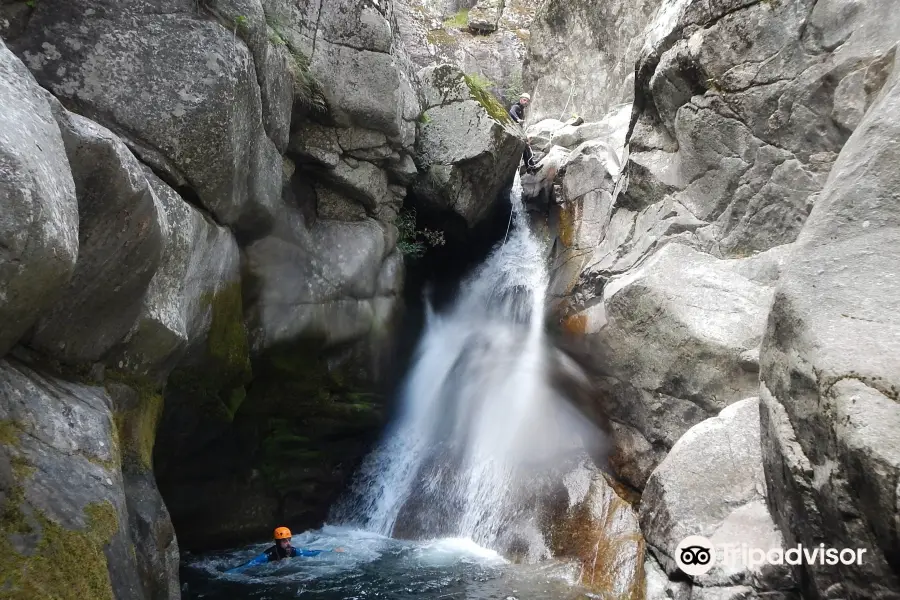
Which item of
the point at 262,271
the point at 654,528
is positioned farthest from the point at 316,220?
the point at 654,528

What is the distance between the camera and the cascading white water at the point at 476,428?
9.73 metres

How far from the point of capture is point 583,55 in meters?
21.2

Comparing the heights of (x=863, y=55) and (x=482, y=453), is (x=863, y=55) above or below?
above

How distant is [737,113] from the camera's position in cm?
879

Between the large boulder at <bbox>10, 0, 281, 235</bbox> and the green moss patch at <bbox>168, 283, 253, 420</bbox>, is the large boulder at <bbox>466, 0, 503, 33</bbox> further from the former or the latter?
the green moss patch at <bbox>168, 283, 253, 420</bbox>

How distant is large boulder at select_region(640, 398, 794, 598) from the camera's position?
5.27 m

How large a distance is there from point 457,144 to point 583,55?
1080cm

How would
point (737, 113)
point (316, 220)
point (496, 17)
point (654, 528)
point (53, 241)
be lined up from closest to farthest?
point (53, 241)
point (654, 528)
point (737, 113)
point (316, 220)
point (496, 17)

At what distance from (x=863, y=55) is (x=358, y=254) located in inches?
314

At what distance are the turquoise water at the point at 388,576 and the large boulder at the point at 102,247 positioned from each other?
4488 mm

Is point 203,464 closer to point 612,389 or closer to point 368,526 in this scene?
point 368,526

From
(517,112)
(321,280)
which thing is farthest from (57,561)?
(517,112)

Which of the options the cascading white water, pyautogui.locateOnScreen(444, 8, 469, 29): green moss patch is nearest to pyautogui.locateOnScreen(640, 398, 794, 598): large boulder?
the cascading white water

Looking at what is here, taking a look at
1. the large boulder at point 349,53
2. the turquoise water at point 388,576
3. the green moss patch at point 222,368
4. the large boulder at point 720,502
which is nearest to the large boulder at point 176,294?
the green moss patch at point 222,368
